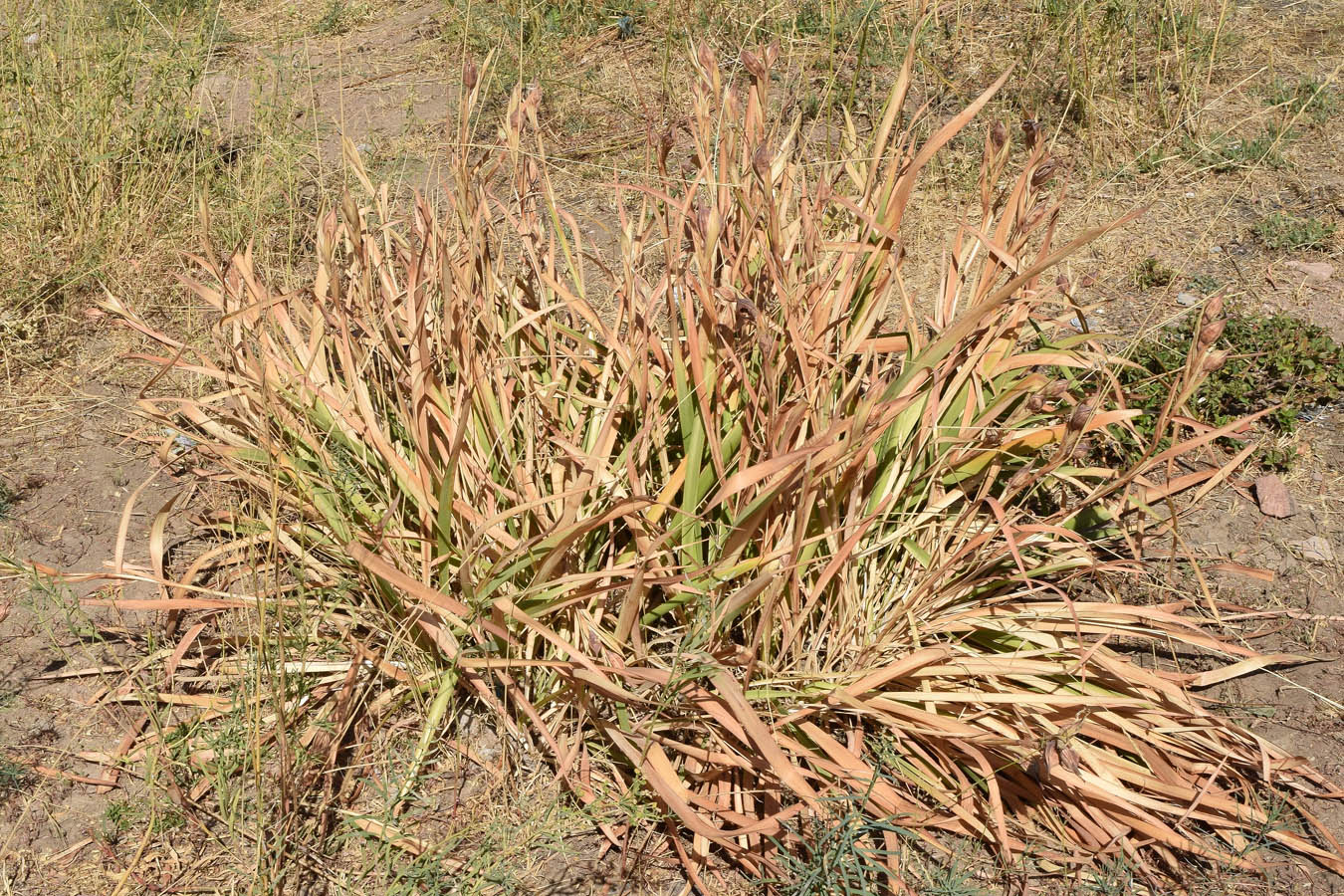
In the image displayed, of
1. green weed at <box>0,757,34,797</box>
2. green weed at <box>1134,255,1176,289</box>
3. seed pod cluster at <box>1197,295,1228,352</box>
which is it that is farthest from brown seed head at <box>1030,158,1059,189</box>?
green weed at <box>0,757,34,797</box>

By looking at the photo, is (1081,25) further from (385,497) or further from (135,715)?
(135,715)

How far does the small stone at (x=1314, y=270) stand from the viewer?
3.41m

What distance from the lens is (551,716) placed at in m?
2.16

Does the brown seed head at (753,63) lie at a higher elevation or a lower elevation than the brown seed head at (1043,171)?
higher

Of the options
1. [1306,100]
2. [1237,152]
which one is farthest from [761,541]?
[1306,100]

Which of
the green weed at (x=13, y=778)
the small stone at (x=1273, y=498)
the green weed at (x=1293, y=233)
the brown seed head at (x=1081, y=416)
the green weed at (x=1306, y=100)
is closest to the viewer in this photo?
the brown seed head at (x=1081, y=416)

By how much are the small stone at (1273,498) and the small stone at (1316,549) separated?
85 millimetres

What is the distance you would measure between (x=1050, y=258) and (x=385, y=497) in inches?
56.6

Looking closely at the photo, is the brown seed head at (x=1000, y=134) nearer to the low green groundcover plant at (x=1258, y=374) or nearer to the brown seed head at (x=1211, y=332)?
the brown seed head at (x=1211, y=332)

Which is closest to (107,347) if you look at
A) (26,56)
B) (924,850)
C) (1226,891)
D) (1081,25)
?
(26,56)

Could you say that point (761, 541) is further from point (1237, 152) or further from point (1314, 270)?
point (1237, 152)

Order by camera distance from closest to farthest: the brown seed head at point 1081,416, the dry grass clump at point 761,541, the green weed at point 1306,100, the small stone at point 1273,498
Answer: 1. the brown seed head at point 1081,416
2. the dry grass clump at point 761,541
3. the small stone at point 1273,498
4. the green weed at point 1306,100

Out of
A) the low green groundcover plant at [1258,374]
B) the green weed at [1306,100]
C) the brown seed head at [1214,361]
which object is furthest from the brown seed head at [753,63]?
the green weed at [1306,100]

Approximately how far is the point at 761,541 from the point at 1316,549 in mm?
1449
